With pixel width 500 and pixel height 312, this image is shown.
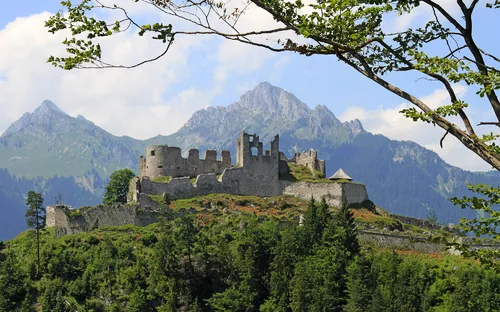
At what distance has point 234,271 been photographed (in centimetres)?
6347

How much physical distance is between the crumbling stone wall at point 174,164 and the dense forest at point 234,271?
324 inches

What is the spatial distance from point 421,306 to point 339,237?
32.4ft

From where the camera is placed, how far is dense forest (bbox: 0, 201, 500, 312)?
57.0m

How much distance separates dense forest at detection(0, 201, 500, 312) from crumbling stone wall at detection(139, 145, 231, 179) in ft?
27.0

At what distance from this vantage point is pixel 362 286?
56.8 metres

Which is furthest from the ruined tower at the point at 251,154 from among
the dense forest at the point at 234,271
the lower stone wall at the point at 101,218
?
the lower stone wall at the point at 101,218

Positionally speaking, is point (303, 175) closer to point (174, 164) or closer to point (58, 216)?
point (174, 164)

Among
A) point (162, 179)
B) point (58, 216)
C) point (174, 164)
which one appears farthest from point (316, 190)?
point (58, 216)

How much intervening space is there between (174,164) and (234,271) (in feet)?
50.7

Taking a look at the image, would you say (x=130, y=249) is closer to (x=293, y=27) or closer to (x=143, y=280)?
(x=143, y=280)

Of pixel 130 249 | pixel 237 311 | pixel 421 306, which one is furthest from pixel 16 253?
pixel 421 306

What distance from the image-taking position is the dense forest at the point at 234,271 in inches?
2243

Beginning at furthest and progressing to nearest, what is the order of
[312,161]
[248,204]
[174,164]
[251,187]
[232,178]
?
[312,161]
[251,187]
[174,164]
[232,178]
[248,204]

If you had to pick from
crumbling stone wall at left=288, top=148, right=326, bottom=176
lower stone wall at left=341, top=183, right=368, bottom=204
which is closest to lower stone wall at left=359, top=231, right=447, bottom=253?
lower stone wall at left=341, top=183, right=368, bottom=204
